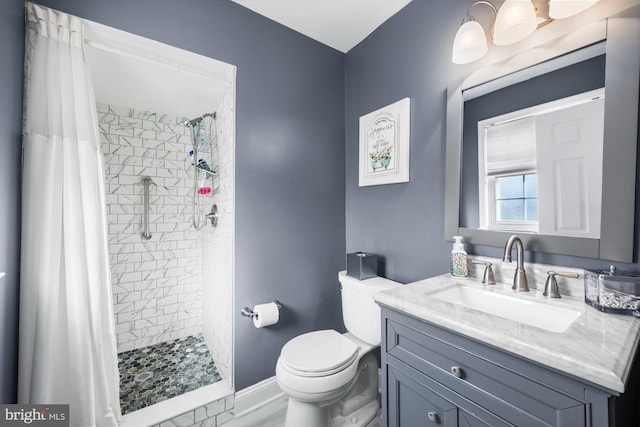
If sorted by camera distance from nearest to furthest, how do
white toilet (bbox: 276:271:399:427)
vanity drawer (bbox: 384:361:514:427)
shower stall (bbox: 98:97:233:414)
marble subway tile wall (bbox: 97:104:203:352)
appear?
vanity drawer (bbox: 384:361:514:427) → white toilet (bbox: 276:271:399:427) → shower stall (bbox: 98:97:233:414) → marble subway tile wall (bbox: 97:104:203:352)

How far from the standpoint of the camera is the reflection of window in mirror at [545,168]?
978 mm

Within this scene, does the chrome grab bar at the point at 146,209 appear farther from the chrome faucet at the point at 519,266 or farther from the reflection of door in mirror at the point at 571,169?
the reflection of door in mirror at the point at 571,169

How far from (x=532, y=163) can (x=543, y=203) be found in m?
0.18

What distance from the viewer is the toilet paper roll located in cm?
161

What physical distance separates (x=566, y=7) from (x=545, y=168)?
1.98 ft

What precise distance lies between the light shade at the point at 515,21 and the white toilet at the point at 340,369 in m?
1.36

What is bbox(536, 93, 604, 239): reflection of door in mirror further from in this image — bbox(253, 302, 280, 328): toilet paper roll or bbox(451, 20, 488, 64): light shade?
bbox(253, 302, 280, 328): toilet paper roll

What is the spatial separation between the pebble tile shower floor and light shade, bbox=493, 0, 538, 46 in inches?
102

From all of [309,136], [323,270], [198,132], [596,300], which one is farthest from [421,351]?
[198,132]

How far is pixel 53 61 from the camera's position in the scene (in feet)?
3.90

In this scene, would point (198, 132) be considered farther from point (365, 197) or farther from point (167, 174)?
point (365, 197)

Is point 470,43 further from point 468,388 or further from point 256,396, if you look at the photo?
point 256,396

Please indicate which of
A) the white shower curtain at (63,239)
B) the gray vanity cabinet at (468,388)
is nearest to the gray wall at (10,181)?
the white shower curtain at (63,239)

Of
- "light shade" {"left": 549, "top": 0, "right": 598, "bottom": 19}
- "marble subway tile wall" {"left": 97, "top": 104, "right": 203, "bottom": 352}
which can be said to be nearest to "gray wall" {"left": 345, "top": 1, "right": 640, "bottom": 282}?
"light shade" {"left": 549, "top": 0, "right": 598, "bottom": 19}
